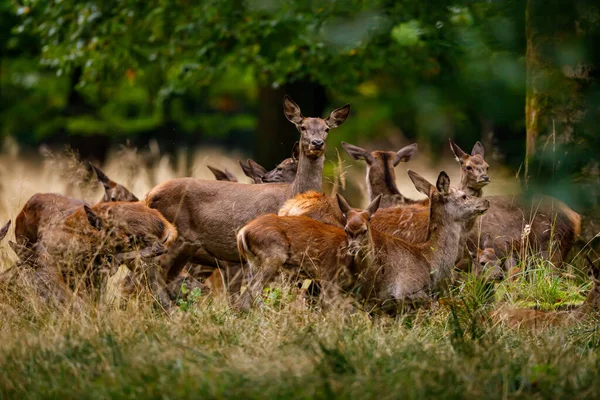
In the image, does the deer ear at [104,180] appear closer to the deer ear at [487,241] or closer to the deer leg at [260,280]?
the deer leg at [260,280]

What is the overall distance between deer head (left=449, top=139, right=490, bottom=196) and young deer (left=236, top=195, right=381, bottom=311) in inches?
84.9

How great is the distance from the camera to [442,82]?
1237 cm

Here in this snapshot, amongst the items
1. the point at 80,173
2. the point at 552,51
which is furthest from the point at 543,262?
the point at 80,173

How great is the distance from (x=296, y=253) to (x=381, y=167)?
3.23 meters

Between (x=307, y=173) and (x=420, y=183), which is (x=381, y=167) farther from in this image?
(x=420, y=183)

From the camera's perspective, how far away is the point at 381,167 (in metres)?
11.0

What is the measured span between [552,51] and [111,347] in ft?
9.45

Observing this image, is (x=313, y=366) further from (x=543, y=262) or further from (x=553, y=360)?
(x=543, y=262)

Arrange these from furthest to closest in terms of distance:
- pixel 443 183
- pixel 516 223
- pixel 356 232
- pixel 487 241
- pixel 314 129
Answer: pixel 314 129, pixel 516 223, pixel 487 241, pixel 443 183, pixel 356 232

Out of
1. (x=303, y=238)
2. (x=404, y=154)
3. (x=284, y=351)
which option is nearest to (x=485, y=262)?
(x=303, y=238)

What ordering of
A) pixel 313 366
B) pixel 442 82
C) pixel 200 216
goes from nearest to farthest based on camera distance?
pixel 313 366, pixel 200 216, pixel 442 82

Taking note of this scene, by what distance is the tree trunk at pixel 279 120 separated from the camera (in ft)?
53.8

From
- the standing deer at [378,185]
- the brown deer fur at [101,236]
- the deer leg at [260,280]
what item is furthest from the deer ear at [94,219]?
the standing deer at [378,185]

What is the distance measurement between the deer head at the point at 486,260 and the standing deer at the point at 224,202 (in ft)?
5.67
